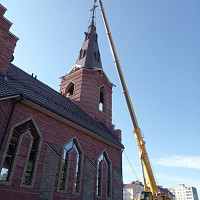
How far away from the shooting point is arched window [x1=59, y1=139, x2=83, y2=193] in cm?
1258

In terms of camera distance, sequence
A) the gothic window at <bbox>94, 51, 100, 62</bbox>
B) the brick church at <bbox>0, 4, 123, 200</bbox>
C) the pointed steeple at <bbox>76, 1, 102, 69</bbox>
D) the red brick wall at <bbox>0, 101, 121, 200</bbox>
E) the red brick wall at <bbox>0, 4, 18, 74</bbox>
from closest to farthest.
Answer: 1. the red brick wall at <bbox>0, 101, 121, 200</bbox>
2. the brick church at <bbox>0, 4, 123, 200</bbox>
3. the red brick wall at <bbox>0, 4, 18, 74</bbox>
4. the pointed steeple at <bbox>76, 1, 102, 69</bbox>
5. the gothic window at <bbox>94, 51, 100, 62</bbox>

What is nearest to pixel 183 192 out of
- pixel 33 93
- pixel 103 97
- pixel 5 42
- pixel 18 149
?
pixel 103 97

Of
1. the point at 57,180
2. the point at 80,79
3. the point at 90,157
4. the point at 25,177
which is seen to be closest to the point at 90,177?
the point at 90,157

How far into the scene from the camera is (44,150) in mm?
11750

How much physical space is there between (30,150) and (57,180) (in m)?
2.71

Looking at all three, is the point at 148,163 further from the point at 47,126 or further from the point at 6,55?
the point at 6,55

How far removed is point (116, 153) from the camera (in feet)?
59.8

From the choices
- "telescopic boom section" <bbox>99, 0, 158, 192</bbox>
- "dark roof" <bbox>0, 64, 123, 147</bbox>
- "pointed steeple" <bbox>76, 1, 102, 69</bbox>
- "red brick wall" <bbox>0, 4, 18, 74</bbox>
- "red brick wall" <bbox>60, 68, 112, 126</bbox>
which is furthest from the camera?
"pointed steeple" <bbox>76, 1, 102, 69</bbox>

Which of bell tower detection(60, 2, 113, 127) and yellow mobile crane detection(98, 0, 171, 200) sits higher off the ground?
bell tower detection(60, 2, 113, 127)

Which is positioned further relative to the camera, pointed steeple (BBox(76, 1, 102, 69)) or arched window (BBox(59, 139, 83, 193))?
pointed steeple (BBox(76, 1, 102, 69))

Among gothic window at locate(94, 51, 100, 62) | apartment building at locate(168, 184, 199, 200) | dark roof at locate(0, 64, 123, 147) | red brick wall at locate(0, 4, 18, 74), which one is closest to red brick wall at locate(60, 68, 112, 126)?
dark roof at locate(0, 64, 123, 147)

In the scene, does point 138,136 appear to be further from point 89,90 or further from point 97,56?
point 97,56

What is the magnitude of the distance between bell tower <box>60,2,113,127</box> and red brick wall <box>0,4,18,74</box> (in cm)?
994

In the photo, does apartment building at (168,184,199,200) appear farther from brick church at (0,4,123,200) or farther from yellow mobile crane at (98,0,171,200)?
yellow mobile crane at (98,0,171,200)
